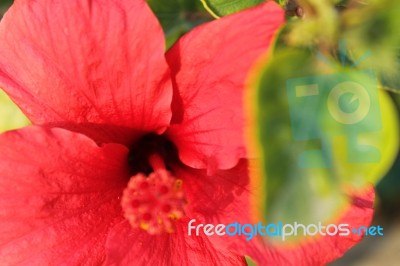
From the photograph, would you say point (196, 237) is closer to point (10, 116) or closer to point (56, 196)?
point (56, 196)

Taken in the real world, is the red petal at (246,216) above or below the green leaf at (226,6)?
below

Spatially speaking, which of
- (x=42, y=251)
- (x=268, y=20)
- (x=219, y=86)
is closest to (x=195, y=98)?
(x=219, y=86)

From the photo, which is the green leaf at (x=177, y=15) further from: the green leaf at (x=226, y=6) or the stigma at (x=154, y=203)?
the stigma at (x=154, y=203)

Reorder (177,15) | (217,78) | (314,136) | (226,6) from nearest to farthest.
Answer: (314,136) → (217,78) → (226,6) → (177,15)

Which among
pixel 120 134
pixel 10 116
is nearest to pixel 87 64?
pixel 120 134

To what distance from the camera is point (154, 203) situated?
860 mm

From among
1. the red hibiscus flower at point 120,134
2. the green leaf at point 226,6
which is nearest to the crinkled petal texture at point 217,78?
the red hibiscus flower at point 120,134

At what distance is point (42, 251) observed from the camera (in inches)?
33.6

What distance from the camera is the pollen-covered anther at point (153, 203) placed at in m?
0.84

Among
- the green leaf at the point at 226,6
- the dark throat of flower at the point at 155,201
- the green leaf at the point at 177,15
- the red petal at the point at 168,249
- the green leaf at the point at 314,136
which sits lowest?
the red petal at the point at 168,249

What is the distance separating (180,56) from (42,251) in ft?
1.16

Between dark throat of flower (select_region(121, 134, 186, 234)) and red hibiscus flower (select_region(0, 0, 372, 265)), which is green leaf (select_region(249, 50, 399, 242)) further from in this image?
dark throat of flower (select_region(121, 134, 186, 234))

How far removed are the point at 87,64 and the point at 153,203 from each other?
8.9 inches

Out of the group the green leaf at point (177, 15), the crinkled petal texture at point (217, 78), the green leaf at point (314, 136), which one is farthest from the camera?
the green leaf at point (177, 15)
